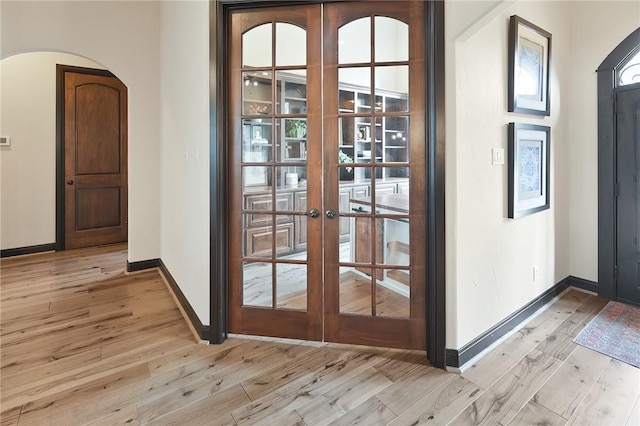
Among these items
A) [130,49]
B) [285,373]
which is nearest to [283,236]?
[285,373]

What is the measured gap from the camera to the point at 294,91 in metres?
2.32

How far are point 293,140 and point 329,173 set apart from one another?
1.10 feet

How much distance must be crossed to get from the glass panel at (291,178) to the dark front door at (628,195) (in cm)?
278

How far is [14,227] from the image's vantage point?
4465mm

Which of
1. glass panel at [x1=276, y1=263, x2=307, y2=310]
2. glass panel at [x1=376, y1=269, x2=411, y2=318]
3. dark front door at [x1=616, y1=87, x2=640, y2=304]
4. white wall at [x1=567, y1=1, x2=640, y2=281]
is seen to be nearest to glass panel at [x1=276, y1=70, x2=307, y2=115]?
glass panel at [x1=276, y1=263, x2=307, y2=310]

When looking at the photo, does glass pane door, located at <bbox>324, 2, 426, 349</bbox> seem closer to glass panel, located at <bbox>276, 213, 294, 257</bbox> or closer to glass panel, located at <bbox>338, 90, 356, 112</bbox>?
glass panel, located at <bbox>338, 90, 356, 112</bbox>

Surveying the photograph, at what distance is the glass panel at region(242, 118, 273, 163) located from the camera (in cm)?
237

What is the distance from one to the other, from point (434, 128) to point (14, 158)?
517cm

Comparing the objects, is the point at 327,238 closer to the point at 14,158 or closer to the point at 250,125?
the point at 250,125

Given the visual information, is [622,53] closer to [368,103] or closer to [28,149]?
[368,103]

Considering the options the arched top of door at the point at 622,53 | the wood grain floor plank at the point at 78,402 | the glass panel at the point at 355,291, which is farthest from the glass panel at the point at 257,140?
the arched top of door at the point at 622,53

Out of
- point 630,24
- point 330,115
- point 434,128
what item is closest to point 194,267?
point 330,115

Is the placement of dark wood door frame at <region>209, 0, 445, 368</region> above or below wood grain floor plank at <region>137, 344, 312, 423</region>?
above

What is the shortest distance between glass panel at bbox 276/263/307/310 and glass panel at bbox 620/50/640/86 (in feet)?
10.2
